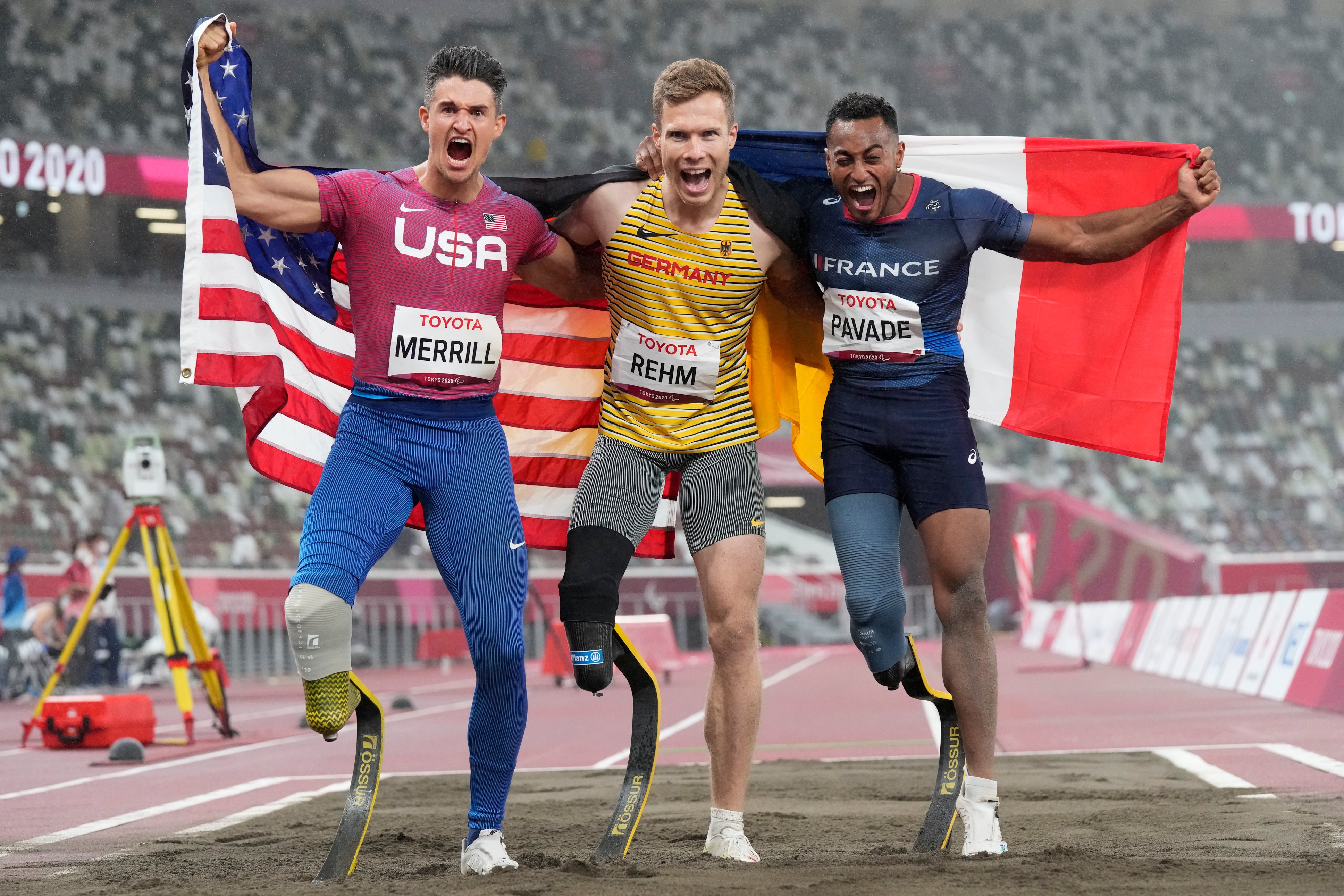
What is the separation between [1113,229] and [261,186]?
2.93 metres

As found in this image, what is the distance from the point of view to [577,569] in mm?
4535

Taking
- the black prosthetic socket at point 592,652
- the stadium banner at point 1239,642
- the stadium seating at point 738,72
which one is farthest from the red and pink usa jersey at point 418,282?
the stadium seating at point 738,72

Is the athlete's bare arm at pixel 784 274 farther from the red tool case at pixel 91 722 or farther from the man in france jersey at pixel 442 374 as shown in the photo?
the red tool case at pixel 91 722

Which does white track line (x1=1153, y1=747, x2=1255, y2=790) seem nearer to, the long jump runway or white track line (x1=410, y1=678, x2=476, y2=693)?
the long jump runway

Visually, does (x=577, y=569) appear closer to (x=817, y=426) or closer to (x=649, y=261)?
(x=649, y=261)

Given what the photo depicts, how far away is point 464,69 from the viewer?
14.7 feet

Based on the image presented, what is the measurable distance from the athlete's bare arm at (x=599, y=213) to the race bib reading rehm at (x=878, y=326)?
77cm

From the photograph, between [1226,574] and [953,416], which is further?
[1226,574]

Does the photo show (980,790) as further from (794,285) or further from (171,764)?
(171,764)

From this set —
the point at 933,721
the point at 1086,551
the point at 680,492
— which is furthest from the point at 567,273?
the point at 1086,551

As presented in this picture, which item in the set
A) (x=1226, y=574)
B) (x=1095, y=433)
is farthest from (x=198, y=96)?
(x=1226, y=574)

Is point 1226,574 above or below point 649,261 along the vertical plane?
below

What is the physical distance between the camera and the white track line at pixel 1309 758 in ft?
22.7

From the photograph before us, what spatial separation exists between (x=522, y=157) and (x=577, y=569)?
30.7 metres
